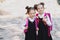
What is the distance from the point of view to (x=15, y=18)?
2748 mm

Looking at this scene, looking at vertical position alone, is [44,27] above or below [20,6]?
below

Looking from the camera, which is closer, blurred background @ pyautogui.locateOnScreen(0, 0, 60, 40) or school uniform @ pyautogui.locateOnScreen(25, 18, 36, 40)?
school uniform @ pyautogui.locateOnScreen(25, 18, 36, 40)

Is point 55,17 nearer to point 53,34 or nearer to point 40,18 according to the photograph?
point 53,34

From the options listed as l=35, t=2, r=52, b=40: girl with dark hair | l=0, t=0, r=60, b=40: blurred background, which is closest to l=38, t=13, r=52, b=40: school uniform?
l=35, t=2, r=52, b=40: girl with dark hair

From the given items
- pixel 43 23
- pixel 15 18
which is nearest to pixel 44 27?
pixel 43 23

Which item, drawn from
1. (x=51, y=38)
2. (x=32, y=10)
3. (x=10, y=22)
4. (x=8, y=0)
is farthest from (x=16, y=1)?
(x=51, y=38)

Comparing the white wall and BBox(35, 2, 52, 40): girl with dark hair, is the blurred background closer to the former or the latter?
the white wall

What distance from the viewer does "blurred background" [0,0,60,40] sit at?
2.72 metres

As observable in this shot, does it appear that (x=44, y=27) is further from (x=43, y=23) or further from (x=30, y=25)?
(x=30, y=25)

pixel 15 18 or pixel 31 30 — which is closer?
pixel 31 30

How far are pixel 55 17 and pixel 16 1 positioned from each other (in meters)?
0.54

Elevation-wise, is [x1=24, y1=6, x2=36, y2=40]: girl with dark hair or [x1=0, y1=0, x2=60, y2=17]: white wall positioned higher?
[x1=0, y1=0, x2=60, y2=17]: white wall

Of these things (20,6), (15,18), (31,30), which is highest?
Answer: (20,6)

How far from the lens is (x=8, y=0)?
2.74m
